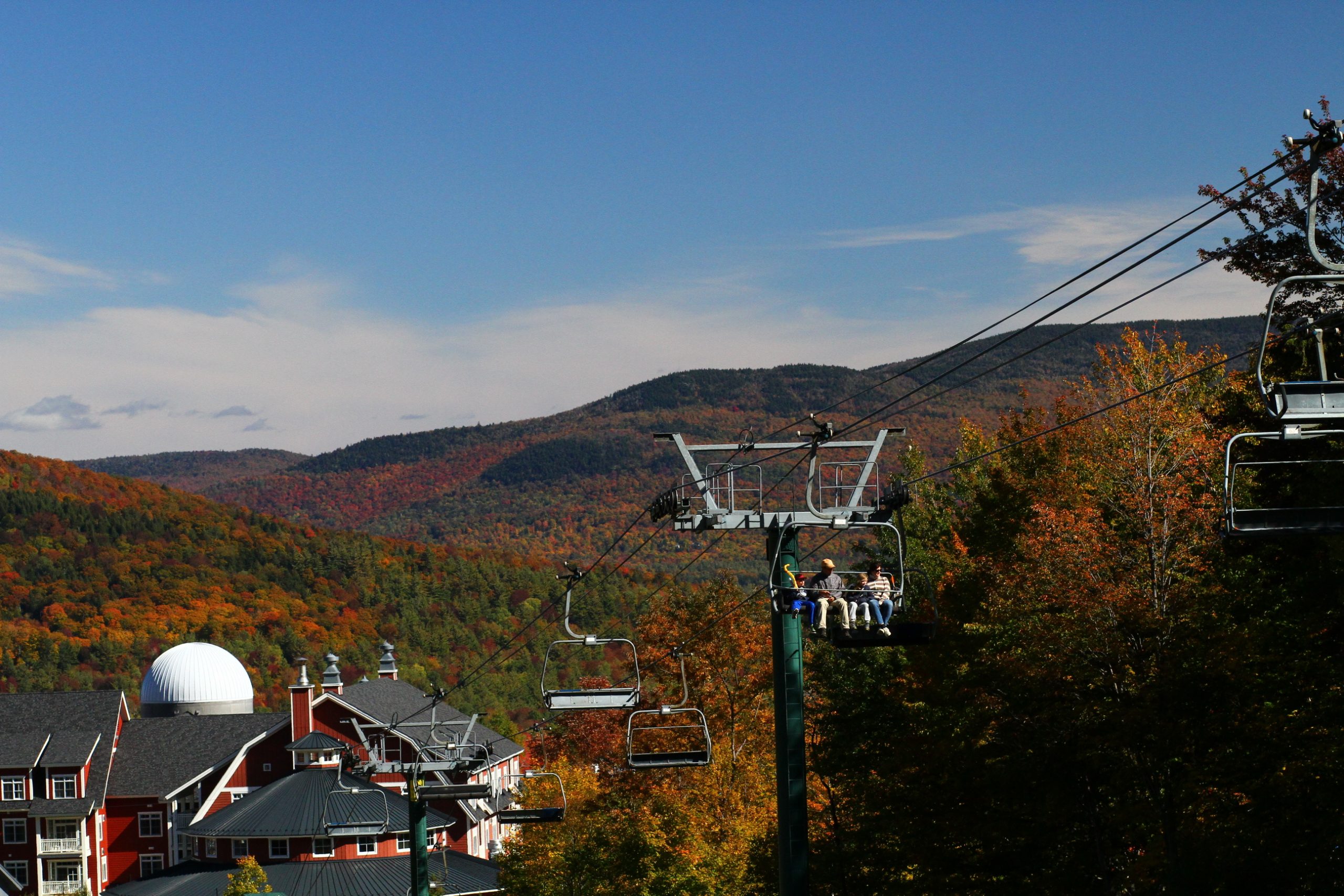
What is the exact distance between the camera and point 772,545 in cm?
2083

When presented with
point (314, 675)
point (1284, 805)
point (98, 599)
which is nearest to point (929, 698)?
point (1284, 805)

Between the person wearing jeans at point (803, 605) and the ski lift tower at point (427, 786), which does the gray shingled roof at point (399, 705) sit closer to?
the ski lift tower at point (427, 786)

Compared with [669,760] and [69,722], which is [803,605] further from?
[69,722]

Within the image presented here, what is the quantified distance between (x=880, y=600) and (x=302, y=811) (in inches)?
2246

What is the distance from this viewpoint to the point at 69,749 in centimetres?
8494

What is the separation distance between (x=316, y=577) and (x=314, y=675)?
3604cm

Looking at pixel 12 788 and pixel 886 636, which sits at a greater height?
pixel 886 636

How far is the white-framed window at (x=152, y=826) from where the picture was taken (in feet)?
282

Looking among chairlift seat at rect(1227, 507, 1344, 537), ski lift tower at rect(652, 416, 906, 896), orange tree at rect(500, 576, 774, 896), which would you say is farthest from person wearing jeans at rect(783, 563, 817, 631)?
orange tree at rect(500, 576, 774, 896)

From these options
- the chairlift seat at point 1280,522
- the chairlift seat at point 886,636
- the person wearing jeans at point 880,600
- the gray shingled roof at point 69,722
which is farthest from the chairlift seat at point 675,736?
the gray shingled roof at point 69,722

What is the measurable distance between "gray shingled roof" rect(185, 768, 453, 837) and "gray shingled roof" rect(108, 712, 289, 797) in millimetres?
11458

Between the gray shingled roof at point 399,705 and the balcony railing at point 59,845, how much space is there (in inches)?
653

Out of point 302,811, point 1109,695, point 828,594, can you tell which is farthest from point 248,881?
point 828,594

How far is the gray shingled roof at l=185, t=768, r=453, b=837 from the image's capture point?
68375mm
